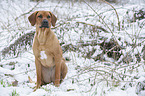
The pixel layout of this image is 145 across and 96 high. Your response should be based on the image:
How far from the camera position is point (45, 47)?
7.95ft

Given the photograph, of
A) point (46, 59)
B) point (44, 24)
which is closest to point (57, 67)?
point (46, 59)

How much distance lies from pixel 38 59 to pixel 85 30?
8.93ft

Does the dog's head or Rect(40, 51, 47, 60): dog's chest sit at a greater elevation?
the dog's head

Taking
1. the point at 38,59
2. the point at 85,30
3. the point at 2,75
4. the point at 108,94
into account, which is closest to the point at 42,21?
the point at 38,59

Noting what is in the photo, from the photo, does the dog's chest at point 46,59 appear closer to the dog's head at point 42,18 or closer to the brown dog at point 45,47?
the brown dog at point 45,47

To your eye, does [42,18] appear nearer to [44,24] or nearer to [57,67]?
[44,24]

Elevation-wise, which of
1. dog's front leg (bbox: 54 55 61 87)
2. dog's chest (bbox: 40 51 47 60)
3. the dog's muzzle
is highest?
the dog's muzzle

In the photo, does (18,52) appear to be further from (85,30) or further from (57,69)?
(85,30)

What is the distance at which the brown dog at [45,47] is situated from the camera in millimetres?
2445

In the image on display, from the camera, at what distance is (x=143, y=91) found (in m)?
1.67

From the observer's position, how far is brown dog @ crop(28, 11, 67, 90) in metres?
2.45

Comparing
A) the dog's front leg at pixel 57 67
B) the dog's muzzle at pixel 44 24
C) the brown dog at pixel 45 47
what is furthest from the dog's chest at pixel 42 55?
the dog's muzzle at pixel 44 24

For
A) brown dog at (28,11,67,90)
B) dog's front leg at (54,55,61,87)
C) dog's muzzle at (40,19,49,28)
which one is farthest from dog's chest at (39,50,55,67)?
dog's muzzle at (40,19,49,28)

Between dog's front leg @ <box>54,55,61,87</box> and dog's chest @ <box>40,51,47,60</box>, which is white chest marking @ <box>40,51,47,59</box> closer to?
dog's chest @ <box>40,51,47,60</box>
